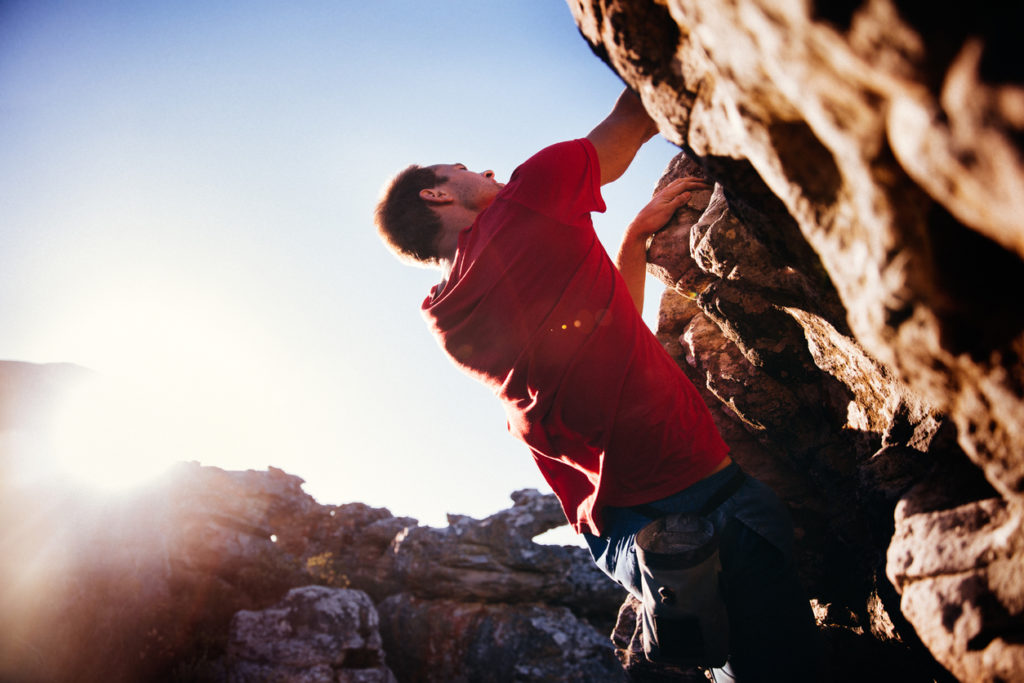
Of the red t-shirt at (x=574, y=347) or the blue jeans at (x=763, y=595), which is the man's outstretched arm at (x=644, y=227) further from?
the blue jeans at (x=763, y=595)

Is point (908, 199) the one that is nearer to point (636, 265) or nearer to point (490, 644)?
point (636, 265)

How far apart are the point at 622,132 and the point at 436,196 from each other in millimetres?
1542

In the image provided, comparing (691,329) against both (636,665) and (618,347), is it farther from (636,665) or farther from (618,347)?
(636,665)

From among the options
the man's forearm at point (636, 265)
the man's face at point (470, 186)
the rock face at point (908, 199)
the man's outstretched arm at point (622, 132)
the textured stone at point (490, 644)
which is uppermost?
the man's face at point (470, 186)

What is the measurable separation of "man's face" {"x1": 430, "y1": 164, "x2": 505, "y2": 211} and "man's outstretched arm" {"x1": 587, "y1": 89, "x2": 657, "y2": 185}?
40.5 inches

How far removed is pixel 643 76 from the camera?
1.68m

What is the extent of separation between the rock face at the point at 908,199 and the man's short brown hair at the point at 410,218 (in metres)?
1.82

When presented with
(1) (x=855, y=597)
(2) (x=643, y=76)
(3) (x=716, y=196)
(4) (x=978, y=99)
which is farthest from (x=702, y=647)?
(3) (x=716, y=196)

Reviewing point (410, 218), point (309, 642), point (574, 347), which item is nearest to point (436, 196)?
point (410, 218)

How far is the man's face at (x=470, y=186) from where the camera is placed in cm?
342

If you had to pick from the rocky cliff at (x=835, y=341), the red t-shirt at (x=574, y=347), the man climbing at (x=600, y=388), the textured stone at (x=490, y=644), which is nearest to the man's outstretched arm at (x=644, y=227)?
the rocky cliff at (x=835, y=341)

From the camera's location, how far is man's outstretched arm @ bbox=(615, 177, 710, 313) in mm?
3715

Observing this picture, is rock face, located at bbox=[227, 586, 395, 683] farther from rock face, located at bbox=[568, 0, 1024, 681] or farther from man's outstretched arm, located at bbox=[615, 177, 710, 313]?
rock face, located at bbox=[568, 0, 1024, 681]

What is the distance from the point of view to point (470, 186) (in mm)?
3469
